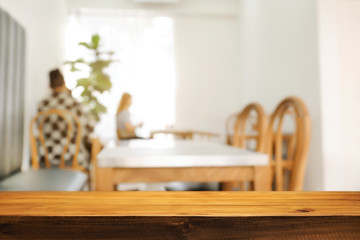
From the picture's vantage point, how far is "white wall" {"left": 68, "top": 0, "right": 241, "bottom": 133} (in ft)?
17.5

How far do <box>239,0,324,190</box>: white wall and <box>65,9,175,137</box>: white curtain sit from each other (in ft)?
4.59

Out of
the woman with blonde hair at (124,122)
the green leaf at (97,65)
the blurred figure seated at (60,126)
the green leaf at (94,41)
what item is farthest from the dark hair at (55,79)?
the green leaf at (94,41)

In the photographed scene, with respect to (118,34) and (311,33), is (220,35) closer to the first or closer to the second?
(118,34)

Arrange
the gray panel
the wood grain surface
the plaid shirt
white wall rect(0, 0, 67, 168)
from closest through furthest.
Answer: the wood grain surface → the gray panel → the plaid shirt → white wall rect(0, 0, 67, 168)

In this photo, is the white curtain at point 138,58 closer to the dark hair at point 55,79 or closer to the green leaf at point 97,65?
the green leaf at point 97,65

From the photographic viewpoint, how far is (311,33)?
2365 mm

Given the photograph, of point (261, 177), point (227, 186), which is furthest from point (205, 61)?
point (261, 177)

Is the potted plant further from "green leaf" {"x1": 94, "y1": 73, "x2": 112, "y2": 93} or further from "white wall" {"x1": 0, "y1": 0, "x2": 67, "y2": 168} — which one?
"white wall" {"x1": 0, "y1": 0, "x2": 67, "y2": 168}

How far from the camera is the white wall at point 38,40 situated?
2668 millimetres

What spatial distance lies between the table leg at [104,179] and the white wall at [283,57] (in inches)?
66.9

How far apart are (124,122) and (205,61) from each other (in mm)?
2494

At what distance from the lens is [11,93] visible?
1.93 m

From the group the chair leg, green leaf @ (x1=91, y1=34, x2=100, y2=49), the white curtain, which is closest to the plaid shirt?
the chair leg

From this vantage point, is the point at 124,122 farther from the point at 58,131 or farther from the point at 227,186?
the point at 227,186
